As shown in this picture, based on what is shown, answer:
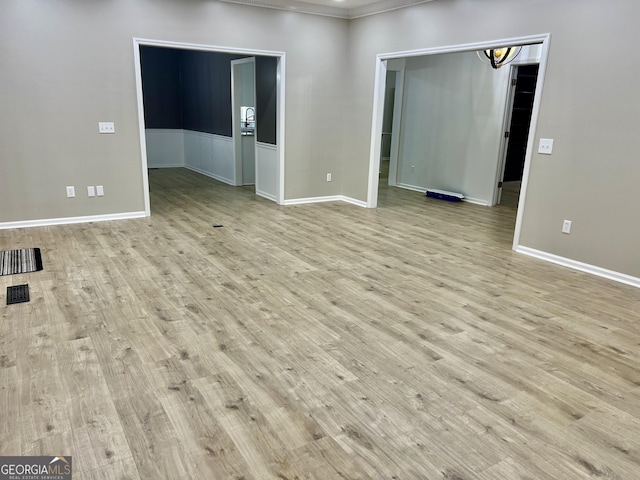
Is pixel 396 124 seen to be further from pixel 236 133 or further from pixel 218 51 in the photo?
pixel 218 51

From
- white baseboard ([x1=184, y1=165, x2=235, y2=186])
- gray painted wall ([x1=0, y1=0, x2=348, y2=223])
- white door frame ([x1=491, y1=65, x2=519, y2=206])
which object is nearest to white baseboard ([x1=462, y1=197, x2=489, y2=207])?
white door frame ([x1=491, y1=65, x2=519, y2=206])

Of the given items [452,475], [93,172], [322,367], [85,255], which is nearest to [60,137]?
[93,172]

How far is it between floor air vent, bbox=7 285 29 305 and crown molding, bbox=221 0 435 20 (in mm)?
4258

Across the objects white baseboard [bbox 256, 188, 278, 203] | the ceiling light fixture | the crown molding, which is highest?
the crown molding

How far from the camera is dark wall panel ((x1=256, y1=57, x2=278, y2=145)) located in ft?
22.6

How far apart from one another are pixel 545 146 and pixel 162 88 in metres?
8.65

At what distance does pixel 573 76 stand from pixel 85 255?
191 inches

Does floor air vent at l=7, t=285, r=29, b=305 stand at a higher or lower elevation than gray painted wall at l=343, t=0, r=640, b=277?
lower

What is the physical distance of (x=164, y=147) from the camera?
10.7m

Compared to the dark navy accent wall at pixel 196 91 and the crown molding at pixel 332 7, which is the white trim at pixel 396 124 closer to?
the crown molding at pixel 332 7

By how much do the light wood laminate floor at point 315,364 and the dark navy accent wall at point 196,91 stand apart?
3.22 m

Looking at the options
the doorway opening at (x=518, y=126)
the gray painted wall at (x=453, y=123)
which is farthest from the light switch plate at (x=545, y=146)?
the doorway opening at (x=518, y=126)

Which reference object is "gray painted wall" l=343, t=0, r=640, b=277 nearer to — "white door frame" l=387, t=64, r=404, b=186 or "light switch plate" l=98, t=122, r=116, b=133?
"white door frame" l=387, t=64, r=404, b=186

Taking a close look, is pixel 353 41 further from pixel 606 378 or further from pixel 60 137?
pixel 606 378
